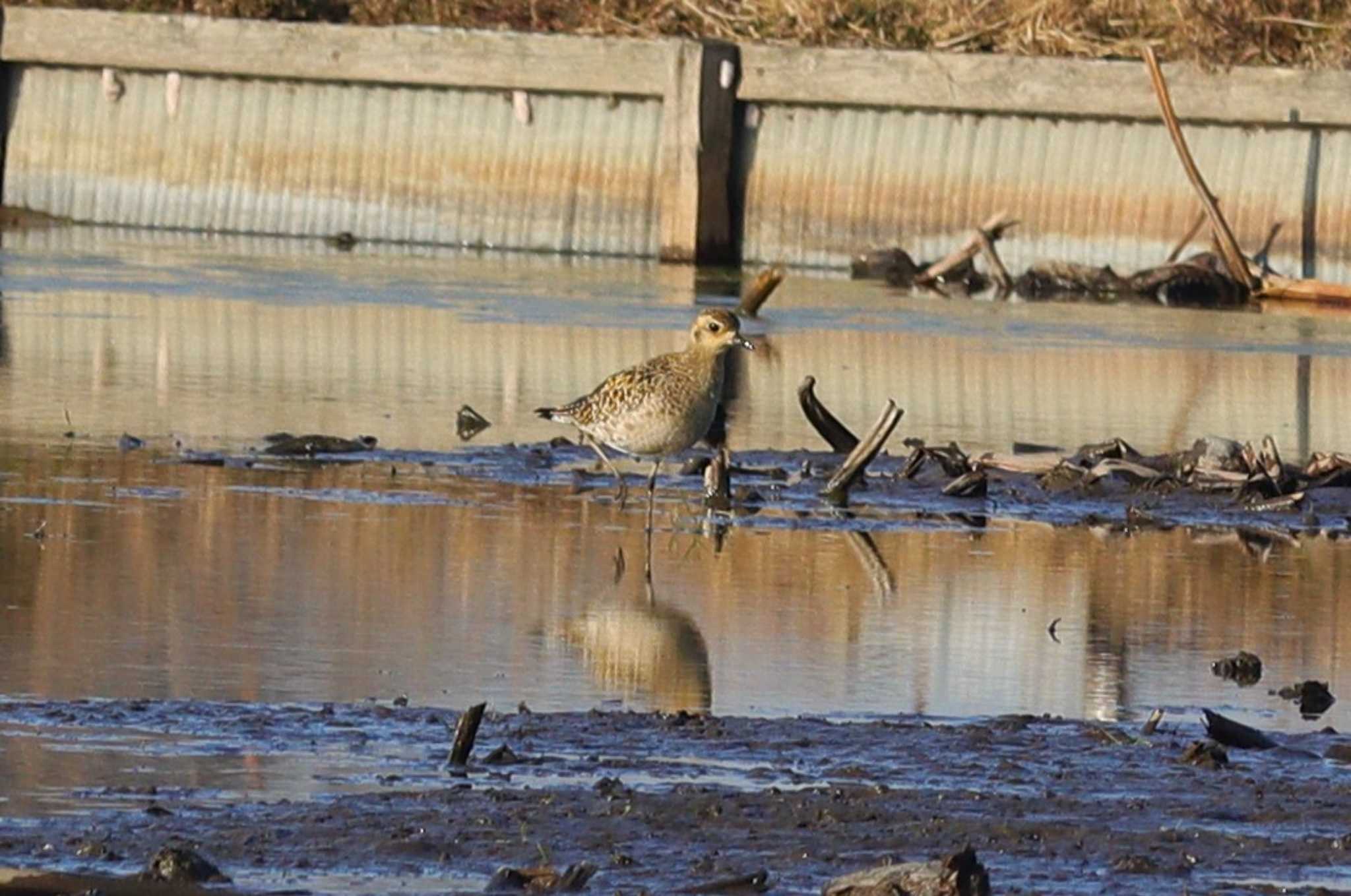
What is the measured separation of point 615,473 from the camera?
12281mm

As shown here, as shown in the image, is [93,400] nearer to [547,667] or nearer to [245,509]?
[245,509]

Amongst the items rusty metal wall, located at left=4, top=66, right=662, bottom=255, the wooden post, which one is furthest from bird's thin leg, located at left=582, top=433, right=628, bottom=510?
rusty metal wall, located at left=4, top=66, right=662, bottom=255

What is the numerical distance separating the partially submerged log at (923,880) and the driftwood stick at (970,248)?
65.1 feet

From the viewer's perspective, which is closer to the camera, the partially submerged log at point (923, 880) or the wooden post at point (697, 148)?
the partially submerged log at point (923, 880)

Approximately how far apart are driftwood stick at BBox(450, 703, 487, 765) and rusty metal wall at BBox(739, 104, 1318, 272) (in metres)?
19.1

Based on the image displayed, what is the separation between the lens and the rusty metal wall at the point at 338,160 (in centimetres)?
2709

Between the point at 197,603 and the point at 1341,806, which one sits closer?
the point at 1341,806

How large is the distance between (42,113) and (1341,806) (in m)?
23.4

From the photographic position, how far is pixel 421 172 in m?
27.5

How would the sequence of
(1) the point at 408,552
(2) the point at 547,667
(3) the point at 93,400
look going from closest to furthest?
1. (2) the point at 547,667
2. (1) the point at 408,552
3. (3) the point at 93,400

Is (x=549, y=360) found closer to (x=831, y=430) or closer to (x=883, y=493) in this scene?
(x=831, y=430)

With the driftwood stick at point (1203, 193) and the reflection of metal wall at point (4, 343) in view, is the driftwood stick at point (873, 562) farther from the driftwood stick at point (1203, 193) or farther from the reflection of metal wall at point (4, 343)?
the driftwood stick at point (1203, 193)

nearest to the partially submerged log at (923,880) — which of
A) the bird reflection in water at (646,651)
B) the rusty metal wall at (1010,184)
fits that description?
the bird reflection in water at (646,651)

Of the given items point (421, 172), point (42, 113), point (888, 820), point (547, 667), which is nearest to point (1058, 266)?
point (421, 172)
